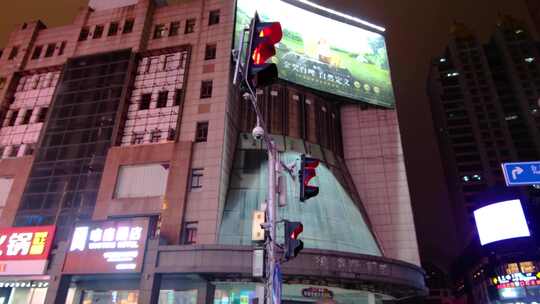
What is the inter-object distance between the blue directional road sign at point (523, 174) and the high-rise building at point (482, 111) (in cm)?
8208

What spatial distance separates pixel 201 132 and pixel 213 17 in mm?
14400

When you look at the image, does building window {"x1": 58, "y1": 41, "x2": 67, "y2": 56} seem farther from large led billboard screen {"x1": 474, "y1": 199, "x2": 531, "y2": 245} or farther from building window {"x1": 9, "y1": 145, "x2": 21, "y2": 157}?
large led billboard screen {"x1": 474, "y1": 199, "x2": 531, "y2": 245}

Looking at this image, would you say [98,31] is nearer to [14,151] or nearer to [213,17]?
[213,17]

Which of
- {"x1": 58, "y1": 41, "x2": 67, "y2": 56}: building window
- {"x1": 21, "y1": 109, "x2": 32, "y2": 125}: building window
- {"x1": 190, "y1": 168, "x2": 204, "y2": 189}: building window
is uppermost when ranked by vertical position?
{"x1": 58, "y1": 41, "x2": 67, "y2": 56}: building window

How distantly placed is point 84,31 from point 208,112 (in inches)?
833

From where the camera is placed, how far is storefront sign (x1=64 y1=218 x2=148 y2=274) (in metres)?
26.1

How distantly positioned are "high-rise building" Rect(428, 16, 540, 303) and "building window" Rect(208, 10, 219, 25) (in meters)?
77.4

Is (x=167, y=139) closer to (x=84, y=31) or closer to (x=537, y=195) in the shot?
(x=84, y=31)

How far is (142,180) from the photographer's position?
3272 cm

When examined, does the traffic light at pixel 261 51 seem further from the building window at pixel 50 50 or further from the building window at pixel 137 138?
the building window at pixel 50 50

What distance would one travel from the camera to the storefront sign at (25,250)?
27.8m

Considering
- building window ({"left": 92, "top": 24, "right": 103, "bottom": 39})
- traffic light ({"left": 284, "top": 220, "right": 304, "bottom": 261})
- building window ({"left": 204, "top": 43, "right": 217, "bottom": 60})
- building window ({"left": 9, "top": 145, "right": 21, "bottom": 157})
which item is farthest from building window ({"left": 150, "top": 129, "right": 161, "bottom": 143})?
traffic light ({"left": 284, "top": 220, "right": 304, "bottom": 261})

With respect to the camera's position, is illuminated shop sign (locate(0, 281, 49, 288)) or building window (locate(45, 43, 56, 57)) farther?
building window (locate(45, 43, 56, 57))

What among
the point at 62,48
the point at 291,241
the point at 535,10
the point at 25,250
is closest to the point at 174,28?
the point at 62,48
